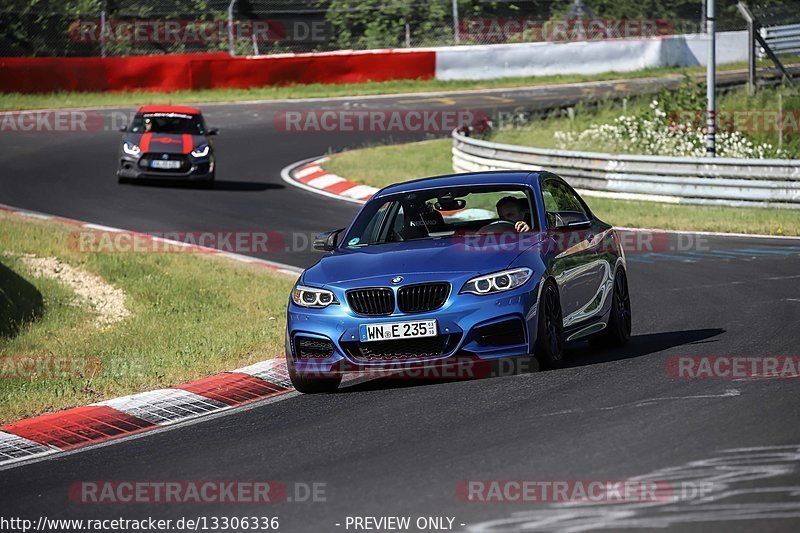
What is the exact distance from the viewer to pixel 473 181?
35.0 ft

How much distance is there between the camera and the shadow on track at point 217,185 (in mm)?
26047

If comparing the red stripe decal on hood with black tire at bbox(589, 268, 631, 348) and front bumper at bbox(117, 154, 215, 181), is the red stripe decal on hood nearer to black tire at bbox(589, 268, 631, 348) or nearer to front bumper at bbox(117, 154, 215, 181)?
front bumper at bbox(117, 154, 215, 181)

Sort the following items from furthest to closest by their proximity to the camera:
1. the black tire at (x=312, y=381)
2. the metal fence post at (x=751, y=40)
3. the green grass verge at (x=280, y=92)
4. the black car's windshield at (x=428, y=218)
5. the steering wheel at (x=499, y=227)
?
the green grass verge at (x=280, y=92) < the metal fence post at (x=751, y=40) < the black car's windshield at (x=428, y=218) < the steering wheel at (x=499, y=227) < the black tire at (x=312, y=381)

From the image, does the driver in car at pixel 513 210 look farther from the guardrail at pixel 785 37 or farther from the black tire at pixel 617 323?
the guardrail at pixel 785 37

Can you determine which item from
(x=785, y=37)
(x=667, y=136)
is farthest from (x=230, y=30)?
(x=667, y=136)

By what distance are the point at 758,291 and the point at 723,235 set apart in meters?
5.93

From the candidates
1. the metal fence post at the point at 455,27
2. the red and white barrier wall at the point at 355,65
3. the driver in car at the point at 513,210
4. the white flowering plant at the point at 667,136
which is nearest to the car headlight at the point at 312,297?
the driver in car at the point at 513,210

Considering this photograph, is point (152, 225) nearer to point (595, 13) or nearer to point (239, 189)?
point (239, 189)

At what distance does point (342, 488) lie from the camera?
21.6 feet

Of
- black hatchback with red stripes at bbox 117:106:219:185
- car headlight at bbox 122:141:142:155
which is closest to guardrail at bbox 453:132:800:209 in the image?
black hatchback with red stripes at bbox 117:106:219:185

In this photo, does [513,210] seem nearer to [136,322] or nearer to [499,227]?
[499,227]

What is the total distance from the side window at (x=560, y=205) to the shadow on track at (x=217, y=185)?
14928 millimetres

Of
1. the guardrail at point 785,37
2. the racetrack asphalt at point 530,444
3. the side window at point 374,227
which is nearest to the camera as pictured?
the racetrack asphalt at point 530,444

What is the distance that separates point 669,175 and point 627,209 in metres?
1.05
